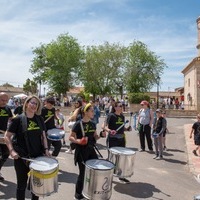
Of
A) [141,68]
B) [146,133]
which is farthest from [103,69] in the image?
[146,133]

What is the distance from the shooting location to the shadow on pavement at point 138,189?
684 centimetres

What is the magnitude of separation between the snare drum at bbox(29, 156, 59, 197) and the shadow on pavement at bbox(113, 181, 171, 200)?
2.53 metres

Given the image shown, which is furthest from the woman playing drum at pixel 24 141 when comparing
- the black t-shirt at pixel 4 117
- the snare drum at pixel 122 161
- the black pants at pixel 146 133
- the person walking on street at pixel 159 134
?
the black pants at pixel 146 133

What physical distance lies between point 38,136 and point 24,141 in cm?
22

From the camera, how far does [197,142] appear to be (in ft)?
38.5

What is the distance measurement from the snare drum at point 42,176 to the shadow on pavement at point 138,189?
2.53 metres

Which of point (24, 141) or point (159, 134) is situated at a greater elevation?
point (24, 141)

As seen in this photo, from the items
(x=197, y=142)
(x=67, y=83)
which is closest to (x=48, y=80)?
(x=67, y=83)

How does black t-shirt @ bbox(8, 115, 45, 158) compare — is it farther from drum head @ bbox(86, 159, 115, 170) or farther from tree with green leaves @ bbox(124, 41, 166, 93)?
tree with green leaves @ bbox(124, 41, 166, 93)

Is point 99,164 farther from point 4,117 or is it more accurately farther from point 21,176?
point 4,117

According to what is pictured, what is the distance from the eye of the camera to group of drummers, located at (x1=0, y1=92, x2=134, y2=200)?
4930mm

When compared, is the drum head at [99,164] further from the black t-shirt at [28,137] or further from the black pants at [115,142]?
the black pants at [115,142]

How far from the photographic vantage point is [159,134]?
10.8 m

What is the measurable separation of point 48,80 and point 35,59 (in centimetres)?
1080
